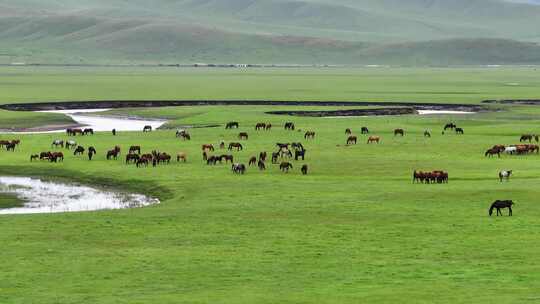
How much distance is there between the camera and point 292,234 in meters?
31.8

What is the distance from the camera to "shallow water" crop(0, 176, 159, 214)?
130ft

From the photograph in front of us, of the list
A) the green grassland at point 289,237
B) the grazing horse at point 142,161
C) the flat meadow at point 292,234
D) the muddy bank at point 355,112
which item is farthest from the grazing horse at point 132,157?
the muddy bank at point 355,112

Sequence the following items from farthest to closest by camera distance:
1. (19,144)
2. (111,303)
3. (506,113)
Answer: (506,113), (19,144), (111,303)

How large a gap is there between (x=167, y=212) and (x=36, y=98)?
74643mm

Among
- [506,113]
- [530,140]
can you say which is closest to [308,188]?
[530,140]

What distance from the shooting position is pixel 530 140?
6222cm

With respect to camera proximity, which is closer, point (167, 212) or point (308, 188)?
point (167, 212)

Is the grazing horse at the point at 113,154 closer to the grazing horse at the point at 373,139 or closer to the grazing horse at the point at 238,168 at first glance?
the grazing horse at the point at 238,168

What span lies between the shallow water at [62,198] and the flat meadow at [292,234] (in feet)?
4.32

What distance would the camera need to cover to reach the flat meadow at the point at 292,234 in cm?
2455

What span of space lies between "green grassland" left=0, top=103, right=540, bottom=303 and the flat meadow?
0.05m

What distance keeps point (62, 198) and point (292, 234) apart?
13.5 m

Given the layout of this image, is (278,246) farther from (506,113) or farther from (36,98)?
(36,98)

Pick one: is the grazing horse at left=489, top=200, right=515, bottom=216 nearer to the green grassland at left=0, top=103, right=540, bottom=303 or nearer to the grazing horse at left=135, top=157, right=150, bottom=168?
the green grassland at left=0, top=103, right=540, bottom=303
